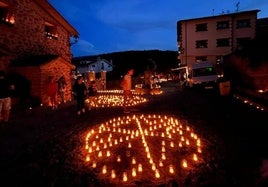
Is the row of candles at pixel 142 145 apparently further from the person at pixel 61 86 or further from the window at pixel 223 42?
the window at pixel 223 42

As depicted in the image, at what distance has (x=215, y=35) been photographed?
4472 cm

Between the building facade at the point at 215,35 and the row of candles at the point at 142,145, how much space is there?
110 ft

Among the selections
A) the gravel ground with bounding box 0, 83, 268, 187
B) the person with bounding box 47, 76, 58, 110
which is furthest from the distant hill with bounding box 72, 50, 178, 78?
the gravel ground with bounding box 0, 83, 268, 187

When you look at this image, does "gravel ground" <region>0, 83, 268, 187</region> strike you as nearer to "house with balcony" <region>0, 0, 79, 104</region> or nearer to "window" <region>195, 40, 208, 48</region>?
"house with balcony" <region>0, 0, 79, 104</region>

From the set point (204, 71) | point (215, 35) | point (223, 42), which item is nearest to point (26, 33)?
point (204, 71)

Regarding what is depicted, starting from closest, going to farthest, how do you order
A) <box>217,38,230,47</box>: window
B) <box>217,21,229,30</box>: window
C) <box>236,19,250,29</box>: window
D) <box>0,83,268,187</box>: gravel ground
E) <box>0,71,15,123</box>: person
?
<box>0,83,268,187</box>: gravel ground → <box>0,71,15,123</box>: person → <box>236,19,250,29</box>: window → <box>217,38,230,47</box>: window → <box>217,21,229,30</box>: window

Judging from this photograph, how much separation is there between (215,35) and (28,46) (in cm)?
3297

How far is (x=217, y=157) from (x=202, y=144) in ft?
3.94

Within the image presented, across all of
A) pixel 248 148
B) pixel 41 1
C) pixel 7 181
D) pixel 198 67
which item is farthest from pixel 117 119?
pixel 198 67

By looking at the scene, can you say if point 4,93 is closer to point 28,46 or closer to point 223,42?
point 28,46

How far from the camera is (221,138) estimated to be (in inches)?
341

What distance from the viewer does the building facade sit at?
142ft

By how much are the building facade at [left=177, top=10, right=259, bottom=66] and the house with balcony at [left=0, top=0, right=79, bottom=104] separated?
87.6 feet

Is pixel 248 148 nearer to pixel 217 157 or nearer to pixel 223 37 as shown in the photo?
pixel 217 157
